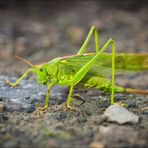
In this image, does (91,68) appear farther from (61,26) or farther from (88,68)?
(61,26)

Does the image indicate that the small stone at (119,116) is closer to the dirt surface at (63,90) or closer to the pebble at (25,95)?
the dirt surface at (63,90)

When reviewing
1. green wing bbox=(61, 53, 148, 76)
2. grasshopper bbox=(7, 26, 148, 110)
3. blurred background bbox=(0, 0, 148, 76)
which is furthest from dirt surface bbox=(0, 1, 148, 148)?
green wing bbox=(61, 53, 148, 76)

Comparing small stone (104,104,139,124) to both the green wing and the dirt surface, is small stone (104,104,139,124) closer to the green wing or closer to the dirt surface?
the dirt surface

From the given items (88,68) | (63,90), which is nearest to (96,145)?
(88,68)

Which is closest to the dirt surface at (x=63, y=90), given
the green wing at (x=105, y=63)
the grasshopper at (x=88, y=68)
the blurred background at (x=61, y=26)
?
the blurred background at (x=61, y=26)

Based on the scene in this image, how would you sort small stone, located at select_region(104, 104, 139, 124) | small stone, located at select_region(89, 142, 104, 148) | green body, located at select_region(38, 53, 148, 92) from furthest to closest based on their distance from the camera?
green body, located at select_region(38, 53, 148, 92) → small stone, located at select_region(104, 104, 139, 124) → small stone, located at select_region(89, 142, 104, 148)

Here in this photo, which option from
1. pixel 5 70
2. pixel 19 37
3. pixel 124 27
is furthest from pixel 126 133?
pixel 124 27
